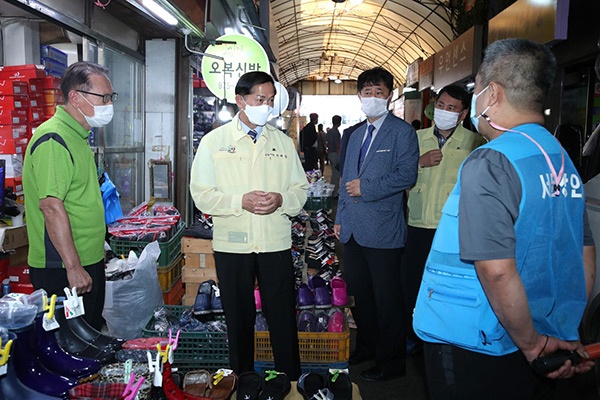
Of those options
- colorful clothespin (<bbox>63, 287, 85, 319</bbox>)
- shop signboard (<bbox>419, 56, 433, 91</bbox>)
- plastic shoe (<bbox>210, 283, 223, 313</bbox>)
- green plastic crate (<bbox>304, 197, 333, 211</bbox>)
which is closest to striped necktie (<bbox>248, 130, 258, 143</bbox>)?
plastic shoe (<bbox>210, 283, 223, 313</bbox>)

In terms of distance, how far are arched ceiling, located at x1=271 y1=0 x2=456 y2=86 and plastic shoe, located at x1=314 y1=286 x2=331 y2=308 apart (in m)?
11.8

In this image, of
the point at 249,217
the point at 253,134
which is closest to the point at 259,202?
the point at 249,217

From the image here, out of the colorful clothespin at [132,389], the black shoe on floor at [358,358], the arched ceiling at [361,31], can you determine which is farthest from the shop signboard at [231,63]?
the arched ceiling at [361,31]

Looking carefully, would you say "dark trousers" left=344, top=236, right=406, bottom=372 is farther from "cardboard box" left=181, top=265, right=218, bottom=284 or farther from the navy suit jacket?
"cardboard box" left=181, top=265, right=218, bottom=284

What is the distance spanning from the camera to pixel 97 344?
212cm

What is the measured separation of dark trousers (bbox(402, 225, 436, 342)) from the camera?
148 inches

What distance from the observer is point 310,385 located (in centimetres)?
246

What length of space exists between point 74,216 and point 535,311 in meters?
2.19

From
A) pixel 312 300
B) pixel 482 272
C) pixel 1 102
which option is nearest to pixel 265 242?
pixel 312 300

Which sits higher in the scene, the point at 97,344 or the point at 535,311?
the point at 535,311

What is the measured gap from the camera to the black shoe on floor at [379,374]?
3.52 m

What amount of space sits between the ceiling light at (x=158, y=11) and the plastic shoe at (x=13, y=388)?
3.15 meters

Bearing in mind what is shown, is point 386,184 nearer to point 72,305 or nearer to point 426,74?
point 72,305

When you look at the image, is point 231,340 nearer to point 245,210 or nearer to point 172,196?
point 245,210
